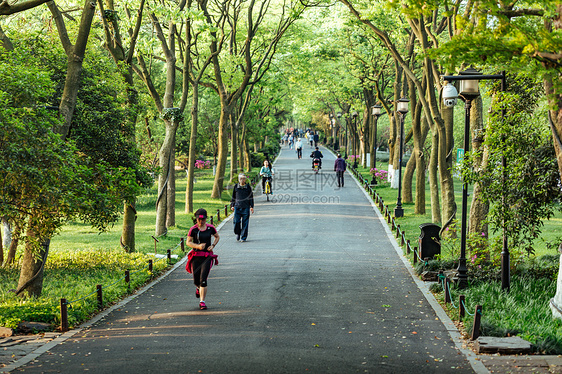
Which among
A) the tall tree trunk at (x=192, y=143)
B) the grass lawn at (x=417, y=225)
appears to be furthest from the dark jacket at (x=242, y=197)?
the tall tree trunk at (x=192, y=143)

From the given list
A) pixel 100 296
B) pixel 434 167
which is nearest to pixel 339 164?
pixel 434 167

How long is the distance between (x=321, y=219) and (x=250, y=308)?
12.1 m

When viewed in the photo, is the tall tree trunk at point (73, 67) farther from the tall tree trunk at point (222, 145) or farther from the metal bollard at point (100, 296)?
the tall tree trunk at point (222, 145)

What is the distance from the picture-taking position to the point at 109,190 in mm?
12508

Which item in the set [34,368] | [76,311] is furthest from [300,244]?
[34,368]

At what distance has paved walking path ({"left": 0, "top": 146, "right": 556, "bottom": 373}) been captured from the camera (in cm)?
700

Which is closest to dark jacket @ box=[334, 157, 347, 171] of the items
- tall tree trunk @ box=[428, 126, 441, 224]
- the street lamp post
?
tall tree trunk @ box=[428, 126, 441, 224]

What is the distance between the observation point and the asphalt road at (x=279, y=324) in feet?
22.9

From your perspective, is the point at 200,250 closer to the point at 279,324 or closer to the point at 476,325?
the point at 279,324

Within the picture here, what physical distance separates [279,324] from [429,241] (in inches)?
227

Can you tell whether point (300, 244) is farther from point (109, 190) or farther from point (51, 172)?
point (51, 172)

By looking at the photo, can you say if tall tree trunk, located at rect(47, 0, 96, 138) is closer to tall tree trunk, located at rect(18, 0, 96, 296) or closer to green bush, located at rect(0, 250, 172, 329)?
tall tree trunk, located at rect(18, 0, 96, 296)

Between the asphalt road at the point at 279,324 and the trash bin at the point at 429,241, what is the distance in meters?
0.68

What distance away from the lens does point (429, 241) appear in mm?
13266
